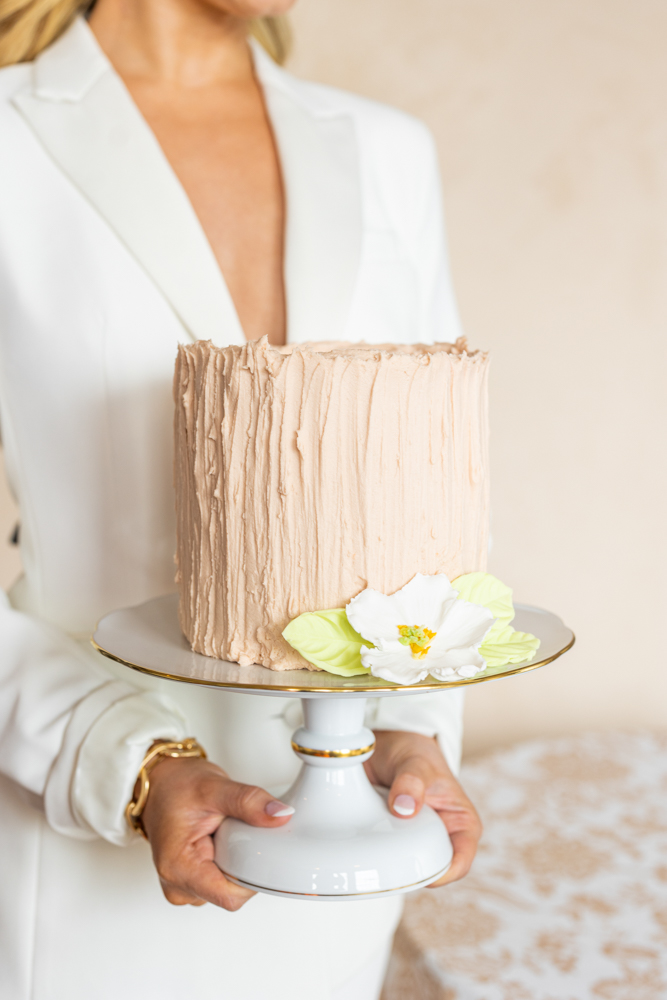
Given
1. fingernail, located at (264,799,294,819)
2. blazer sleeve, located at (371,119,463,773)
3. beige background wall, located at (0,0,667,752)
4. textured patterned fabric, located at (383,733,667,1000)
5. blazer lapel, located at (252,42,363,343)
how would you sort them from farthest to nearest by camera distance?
beige background wall, located at (0,0,667,752)
textured patterned fabric, located at (383,733,667,1000)
blazer sleeve, located at (371,119,463,773)
blazer lapel, located at (252,42,363,343)
fingernail, located at (264,799,294,819)

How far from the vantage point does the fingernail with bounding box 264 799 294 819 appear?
73cm

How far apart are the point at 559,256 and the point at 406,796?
68.2 inches

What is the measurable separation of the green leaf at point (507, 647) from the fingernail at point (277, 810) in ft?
0.68

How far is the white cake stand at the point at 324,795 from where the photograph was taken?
649 millimetres

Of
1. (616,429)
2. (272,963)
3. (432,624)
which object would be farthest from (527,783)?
(432,624)

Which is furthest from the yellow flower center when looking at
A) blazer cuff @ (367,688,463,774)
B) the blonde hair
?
the blonde hair

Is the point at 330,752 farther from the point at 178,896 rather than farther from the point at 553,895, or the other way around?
the point at 553,895

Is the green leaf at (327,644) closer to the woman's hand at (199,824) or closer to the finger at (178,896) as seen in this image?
the woman's hand at (199,824)

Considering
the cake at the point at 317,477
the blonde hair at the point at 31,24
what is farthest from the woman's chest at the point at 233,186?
the cake at the point at 317,477

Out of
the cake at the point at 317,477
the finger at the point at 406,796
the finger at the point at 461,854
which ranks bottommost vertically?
the finger at the point at 461,854

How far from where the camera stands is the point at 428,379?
687mm

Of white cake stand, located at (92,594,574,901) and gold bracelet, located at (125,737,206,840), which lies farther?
gold bracelet, located at (125,737,206,840)

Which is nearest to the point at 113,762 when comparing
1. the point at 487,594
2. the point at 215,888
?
the point at 215,888

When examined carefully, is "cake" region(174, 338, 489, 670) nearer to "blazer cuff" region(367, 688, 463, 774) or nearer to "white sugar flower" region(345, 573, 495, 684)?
"white sugar flower" region(345, 573, 495, 684)
